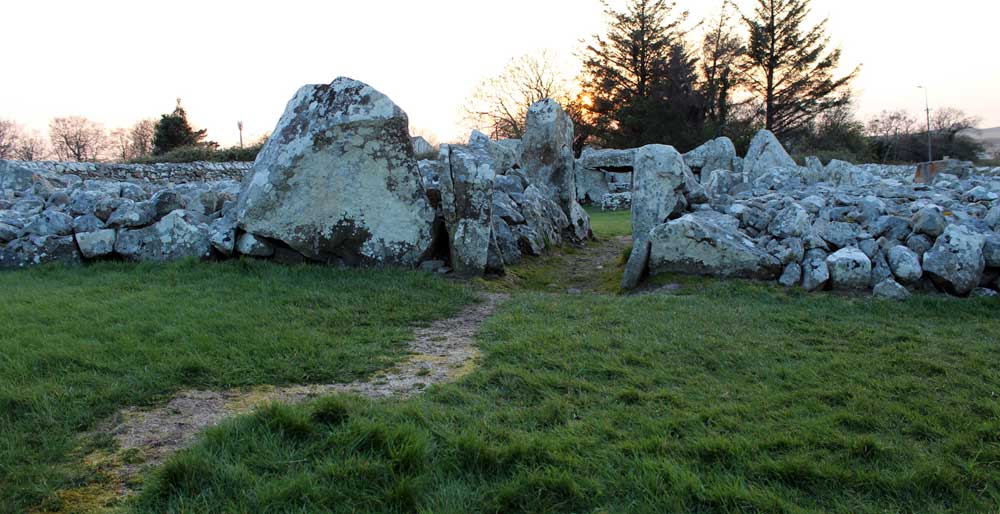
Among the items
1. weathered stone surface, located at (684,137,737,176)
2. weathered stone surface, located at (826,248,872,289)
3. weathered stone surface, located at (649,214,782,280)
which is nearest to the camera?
weathered stone surface, located at (826,248,872,289)

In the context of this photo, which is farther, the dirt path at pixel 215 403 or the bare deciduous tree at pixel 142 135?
the bare deciduous tree at pixel 142 135

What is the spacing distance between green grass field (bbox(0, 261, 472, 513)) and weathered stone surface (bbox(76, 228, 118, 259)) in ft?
1.49

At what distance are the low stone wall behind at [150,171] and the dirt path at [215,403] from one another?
16601mm

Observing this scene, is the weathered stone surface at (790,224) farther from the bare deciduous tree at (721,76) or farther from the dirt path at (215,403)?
the bare deciduous tree at (721,76)

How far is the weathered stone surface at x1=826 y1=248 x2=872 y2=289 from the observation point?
7.32 metres

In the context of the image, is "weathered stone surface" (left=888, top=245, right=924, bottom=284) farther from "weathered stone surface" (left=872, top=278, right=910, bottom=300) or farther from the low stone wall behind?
the low stone wall behind

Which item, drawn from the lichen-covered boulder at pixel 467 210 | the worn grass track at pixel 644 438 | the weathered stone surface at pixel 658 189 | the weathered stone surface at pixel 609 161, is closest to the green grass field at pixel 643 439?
the worn grass track at pixel 644 438

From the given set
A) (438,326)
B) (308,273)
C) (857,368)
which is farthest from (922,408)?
(308,273)

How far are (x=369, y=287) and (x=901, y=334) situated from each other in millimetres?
5230

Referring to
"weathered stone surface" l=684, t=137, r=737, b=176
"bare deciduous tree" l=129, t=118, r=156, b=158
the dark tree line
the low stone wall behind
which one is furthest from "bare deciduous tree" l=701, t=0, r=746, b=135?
"bare deciduous tree" l=129, t=118, r=156, b=158

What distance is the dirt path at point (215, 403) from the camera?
3.23 m

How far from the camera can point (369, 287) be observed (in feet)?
24.1

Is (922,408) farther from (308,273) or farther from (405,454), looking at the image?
(308,273)

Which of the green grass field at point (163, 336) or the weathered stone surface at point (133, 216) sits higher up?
the weathered stone surface at point (133, 216)
